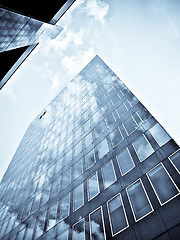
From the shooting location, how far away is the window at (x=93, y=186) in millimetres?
16309

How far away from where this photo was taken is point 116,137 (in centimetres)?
1970

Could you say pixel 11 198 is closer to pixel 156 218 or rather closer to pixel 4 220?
pixel 4 220

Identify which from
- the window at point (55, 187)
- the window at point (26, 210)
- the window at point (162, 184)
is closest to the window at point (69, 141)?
the window at point (55, 187)

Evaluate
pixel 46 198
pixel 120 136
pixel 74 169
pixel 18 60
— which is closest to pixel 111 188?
pixel 120 136

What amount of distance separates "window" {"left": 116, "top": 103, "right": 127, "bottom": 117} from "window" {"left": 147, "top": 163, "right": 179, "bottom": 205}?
10473 mm

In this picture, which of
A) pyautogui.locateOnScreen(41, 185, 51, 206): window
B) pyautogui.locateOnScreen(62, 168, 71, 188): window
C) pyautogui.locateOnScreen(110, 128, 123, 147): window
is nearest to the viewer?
pyautogui.locateOnScreen(110, 128, 123, 147): window

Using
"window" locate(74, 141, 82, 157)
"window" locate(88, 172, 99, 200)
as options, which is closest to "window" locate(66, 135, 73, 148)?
"window" locate(74, 141, 82, 157)

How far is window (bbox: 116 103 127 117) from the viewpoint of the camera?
22.2 m

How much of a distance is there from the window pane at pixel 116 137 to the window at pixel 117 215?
673 cm

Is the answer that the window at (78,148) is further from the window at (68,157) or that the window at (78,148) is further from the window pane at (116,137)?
the window pane at (116,137)

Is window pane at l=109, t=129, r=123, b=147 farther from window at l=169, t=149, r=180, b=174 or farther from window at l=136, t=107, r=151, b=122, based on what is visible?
window at l=169, t=149, r=180, b=174

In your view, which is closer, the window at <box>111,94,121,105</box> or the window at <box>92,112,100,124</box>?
the window at <box>111,94,121,105</box>

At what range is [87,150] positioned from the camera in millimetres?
23000

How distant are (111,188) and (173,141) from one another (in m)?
7.23
